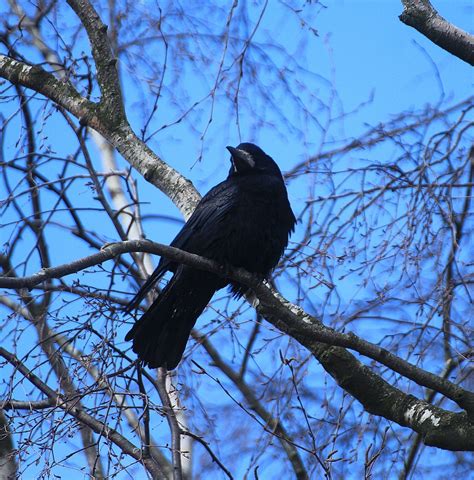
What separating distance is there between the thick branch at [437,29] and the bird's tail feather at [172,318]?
159 cm

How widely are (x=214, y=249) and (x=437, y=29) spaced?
150 cm

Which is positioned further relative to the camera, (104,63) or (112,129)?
(104,63)

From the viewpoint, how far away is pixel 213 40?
523cm

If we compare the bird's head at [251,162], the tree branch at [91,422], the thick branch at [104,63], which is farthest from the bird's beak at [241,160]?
the tree branch at [91,422]

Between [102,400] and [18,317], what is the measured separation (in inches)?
27.8

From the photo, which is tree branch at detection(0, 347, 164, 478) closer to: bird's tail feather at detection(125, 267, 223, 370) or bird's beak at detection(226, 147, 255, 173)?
bird's tail feather at detection(125, 267, 223, 370)

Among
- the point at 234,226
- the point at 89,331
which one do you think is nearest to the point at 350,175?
the point at 234,226

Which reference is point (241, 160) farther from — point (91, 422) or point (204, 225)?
point (91, 422)

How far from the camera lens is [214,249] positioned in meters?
4.23

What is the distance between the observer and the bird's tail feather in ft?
13.5

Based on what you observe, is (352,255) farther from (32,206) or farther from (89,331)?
(32,206)

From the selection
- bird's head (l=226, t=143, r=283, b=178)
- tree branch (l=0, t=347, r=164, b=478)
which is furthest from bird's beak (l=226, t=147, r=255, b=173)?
tree branch (l=0, t=347, r=164, b=478)

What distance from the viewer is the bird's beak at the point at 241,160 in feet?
15.2

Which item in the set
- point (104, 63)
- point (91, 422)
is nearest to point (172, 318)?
point (91, 422)
